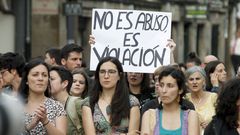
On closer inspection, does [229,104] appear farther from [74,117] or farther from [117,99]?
[74,117]

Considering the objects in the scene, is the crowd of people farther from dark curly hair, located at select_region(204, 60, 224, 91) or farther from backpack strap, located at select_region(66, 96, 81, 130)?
dark curly hair, located at select_region(204, 60, 224, 91)

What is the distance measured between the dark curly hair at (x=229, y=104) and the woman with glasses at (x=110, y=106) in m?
1.23

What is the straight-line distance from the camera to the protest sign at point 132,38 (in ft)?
30.5

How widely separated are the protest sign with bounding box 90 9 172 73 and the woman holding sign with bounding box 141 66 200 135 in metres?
2.10

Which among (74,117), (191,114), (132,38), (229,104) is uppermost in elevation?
(132,38)

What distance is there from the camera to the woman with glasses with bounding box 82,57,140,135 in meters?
7.32

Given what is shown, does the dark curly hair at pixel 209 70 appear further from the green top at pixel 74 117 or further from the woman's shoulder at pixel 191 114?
the woman's shoulder at pixel 191 114

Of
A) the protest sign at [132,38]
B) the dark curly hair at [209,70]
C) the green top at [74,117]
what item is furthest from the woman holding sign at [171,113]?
the dark curly hair at [209,70]

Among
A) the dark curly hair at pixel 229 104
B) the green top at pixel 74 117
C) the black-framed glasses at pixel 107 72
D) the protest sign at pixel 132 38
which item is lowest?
the green top at pixel 74 117

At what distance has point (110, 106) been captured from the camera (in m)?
7.35

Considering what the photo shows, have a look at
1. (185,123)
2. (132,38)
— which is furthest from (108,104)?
(132,38)

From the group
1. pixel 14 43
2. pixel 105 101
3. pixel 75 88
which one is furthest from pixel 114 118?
pixel 14 43

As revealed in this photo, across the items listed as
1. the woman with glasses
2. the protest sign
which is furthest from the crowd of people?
the protest sign

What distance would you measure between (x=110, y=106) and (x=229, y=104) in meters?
1.42
